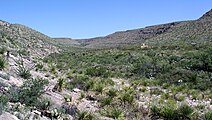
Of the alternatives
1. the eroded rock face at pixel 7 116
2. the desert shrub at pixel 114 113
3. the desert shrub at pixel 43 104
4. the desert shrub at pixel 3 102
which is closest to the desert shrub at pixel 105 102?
the desert shrub at pixel 114 113

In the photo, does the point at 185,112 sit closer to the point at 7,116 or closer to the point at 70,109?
the point at 70,109

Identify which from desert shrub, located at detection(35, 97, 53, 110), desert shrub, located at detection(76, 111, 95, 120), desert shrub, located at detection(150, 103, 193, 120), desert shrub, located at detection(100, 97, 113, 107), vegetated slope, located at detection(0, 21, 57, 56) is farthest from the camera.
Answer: vegetated slope, located at detection(0, 21, 57, 56)

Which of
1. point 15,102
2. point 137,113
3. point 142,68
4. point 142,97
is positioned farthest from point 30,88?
point 142,68

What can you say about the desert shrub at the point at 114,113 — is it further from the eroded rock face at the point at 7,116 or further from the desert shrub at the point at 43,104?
the eroded rock face at the point at 7,116

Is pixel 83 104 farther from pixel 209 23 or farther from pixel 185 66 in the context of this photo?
pixel 209 23

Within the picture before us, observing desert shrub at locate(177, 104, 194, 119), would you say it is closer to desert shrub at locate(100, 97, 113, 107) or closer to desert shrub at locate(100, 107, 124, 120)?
desert shrub at locate(100, 107, 124, 120)

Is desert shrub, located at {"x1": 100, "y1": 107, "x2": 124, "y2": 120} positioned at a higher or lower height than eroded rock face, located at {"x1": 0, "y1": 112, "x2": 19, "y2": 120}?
lower

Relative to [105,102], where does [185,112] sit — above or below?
below

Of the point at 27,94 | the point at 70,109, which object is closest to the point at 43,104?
the point at 27,94

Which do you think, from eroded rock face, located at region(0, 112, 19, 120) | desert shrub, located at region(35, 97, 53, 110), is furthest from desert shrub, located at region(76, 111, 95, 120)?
eroded rock face, located at region(0, 112, 19, 120)

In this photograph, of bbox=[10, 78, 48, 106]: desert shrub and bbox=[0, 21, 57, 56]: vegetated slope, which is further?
bbox=[0, 21, 57, 56]: vegetated slope

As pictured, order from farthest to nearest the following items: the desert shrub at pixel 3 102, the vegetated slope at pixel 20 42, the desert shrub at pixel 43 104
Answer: the vegetated slope at pixel 20 42
the desert shrub at pixel 43 104
the desert shrub at pixel 3 102

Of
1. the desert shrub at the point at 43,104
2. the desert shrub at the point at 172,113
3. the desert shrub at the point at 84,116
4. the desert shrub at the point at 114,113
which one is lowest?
the desert shrub at the point at 172,113

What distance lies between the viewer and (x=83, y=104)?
1221cm
